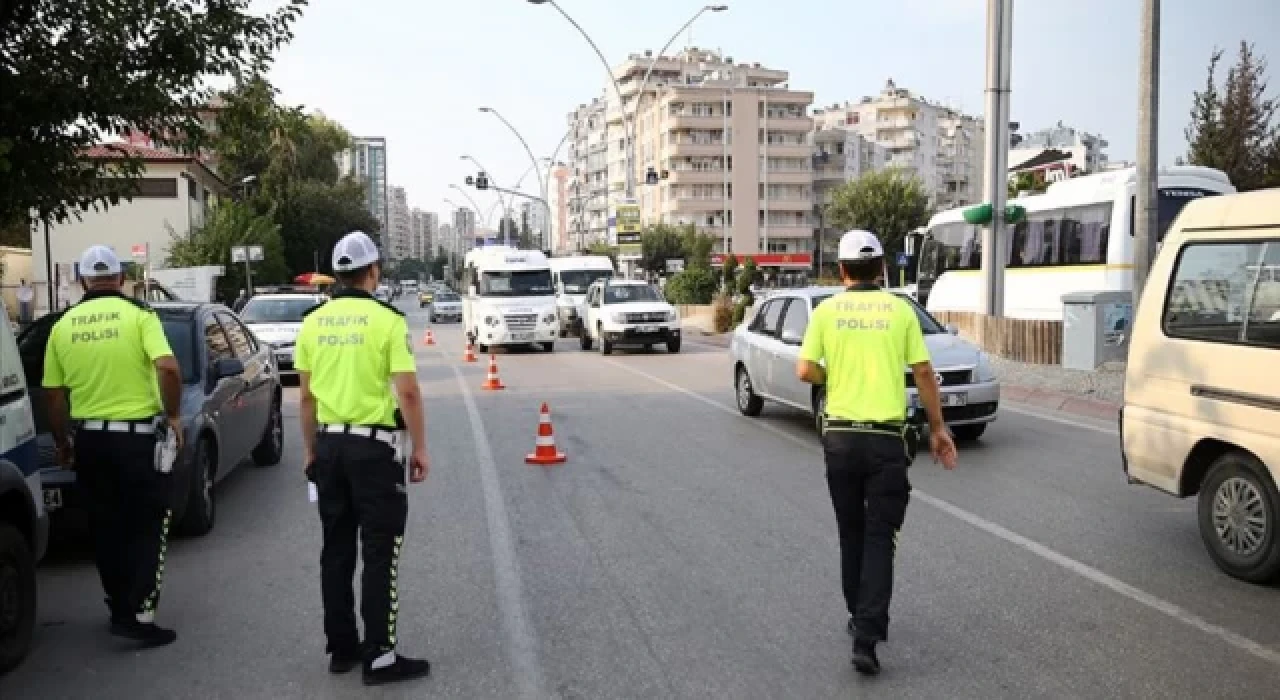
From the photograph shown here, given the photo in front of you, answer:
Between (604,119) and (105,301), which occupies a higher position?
(604,119)

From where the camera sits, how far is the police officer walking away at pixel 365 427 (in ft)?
14.9

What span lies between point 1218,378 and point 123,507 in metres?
5.75

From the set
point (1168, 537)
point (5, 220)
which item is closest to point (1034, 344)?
point (1168, 537)

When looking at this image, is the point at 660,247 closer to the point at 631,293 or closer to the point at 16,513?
the point at 631,293

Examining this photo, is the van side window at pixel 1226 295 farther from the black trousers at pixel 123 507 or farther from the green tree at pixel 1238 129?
the green tree at pixel 1238 129

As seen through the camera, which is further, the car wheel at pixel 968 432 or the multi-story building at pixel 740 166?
the multi-story building at pixel 740 166

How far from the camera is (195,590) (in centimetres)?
615

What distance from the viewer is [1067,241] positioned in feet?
75.8

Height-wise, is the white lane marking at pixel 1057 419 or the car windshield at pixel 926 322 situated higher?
the car windshield at pixel 926 322

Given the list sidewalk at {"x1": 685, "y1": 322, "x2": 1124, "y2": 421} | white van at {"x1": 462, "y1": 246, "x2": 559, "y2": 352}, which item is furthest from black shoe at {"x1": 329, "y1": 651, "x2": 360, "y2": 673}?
white van at {"x1": 462, "y1": 246, "x2": 559, "y2": 352}

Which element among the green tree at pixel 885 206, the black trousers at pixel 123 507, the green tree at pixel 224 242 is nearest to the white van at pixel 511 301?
the green tree at pixel 224 242

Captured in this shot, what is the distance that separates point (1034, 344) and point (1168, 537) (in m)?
12.0

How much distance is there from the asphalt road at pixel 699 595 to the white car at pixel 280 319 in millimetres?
9038

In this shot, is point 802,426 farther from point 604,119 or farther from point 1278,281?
point 604,119
